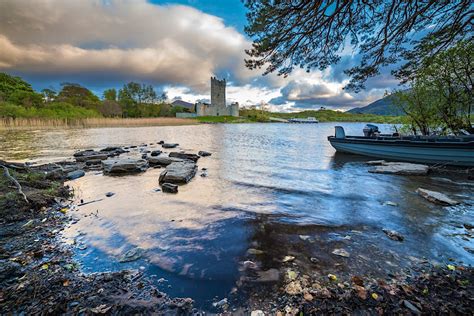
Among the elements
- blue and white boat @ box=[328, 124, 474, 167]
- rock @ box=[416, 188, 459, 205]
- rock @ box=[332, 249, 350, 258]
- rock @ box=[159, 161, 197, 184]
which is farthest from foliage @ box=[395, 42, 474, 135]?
rock @ box=[159, 161, 197, 184]

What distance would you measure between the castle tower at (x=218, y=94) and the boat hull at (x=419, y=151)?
319 ft

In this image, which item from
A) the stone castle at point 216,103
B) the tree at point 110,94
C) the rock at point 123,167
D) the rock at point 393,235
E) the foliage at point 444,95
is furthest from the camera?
the stone castle at point 216,103

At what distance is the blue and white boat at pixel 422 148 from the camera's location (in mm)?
9867

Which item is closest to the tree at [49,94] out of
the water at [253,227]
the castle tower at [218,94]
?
the castle tower at [218,94]

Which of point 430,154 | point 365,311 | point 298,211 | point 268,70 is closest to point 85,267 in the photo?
point 365,311

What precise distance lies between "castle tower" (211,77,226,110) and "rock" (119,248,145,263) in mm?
106940

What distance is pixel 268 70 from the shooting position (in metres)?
6.82

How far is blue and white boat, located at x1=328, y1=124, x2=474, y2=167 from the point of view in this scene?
9.87 metres

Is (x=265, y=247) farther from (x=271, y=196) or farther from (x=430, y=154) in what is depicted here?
(x=430, y=154)

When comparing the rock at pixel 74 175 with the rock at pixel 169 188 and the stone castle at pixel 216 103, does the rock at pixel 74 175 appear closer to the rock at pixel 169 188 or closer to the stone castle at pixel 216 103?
the rock at pixel 169 188

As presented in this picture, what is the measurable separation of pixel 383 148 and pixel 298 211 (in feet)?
34.2

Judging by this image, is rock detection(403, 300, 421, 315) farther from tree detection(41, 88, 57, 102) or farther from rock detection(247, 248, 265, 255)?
tree detection(41, 88, 57, 102)

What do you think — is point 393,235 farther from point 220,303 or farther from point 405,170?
point 405,170

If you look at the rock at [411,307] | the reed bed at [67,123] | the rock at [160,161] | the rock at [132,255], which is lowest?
the rock at [132,255]
